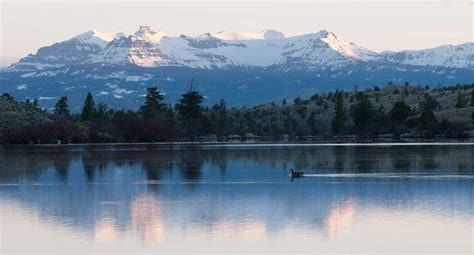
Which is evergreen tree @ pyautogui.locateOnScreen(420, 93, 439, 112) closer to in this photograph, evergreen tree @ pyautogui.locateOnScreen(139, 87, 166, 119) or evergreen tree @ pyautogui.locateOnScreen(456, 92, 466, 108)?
evergreen tree @ pyautogui.locateOnScreen(456, 92, 466, 108)

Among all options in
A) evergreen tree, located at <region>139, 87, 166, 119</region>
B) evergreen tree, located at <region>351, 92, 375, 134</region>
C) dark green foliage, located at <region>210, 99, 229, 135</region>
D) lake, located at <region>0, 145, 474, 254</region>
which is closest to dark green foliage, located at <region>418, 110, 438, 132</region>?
evergreen tree, located at <region>351, 92, 375, 134</region>

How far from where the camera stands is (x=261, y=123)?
16450 cm

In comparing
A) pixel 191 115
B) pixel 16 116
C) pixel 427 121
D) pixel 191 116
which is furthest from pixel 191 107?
pixel 427 121

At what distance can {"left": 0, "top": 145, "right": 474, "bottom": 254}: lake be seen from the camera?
32.3m

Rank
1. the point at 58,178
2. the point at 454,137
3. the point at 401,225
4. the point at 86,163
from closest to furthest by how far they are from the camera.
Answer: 1. the point at 401,225
2. the point at 58,178
3. the point at 86,163
4. the point at 454,137

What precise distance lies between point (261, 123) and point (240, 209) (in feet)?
406

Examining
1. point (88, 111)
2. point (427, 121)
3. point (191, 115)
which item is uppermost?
point (88, 111)

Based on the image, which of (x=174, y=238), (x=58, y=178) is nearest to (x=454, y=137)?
(x=58, y=178)

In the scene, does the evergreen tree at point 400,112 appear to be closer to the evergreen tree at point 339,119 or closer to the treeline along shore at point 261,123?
the treeline along shore at point 261,123

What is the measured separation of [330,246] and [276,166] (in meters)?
38.3

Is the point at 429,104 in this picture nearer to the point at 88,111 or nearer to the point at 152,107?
the point at 152,107

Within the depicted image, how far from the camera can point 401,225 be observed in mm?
35625

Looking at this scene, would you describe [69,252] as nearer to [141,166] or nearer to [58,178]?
[58,178]

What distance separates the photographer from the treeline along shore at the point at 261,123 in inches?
5276
